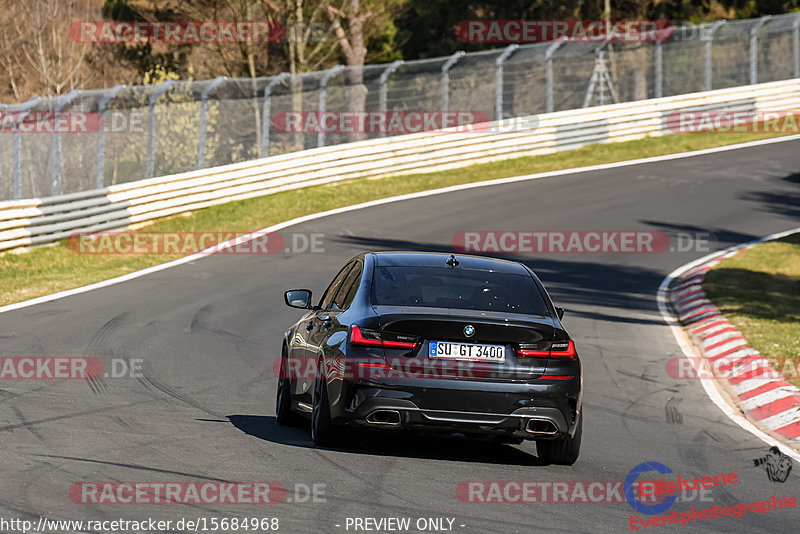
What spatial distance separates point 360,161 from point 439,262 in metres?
20.4

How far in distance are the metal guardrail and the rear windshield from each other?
13087 mm

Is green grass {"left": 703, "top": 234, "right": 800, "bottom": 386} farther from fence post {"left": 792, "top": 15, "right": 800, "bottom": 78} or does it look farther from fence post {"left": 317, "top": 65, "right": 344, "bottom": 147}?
fence post {"left": 792, "top": 15, "right": 800, "bottom": 78}

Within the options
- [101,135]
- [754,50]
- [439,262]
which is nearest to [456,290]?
[439,262]

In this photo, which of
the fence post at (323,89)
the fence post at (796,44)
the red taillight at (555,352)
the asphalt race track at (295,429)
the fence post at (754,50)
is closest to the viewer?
the asphalt race track at (295,429)

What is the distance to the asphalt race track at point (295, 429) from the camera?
708 centimetres

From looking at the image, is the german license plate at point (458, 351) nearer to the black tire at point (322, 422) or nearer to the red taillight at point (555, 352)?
the red taillight at point (555, 352)

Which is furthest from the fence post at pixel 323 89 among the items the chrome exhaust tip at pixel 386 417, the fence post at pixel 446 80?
the chrome exhaust tip at pixel 386 417

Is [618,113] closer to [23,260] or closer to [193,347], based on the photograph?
[23,260]

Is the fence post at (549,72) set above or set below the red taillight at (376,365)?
above

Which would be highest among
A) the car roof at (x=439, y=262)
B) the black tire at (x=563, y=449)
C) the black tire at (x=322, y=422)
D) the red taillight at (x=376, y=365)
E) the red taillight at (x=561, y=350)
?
the car roof at (x=439, y=262)

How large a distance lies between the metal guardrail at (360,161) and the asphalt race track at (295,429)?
2.82 m

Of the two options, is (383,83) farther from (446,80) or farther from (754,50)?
(754,50)

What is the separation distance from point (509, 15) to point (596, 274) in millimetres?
37833

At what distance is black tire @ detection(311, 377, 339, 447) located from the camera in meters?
8.51
